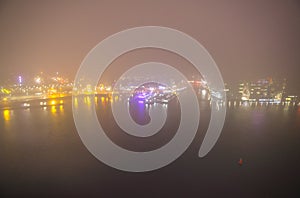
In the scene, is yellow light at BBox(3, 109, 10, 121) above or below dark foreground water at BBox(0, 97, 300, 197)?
above

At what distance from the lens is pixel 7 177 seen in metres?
5.59

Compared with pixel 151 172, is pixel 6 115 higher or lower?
higher

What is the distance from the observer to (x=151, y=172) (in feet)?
19.4

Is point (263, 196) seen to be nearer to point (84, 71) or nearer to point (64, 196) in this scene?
point (64, 196)

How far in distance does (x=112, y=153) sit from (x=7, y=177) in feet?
10.4

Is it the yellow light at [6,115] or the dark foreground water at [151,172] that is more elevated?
the yellow light at [6,115]

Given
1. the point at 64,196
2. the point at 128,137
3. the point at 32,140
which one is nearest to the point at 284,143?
the point at 128,137

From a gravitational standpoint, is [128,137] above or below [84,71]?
below

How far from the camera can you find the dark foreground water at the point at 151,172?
510 centimetres

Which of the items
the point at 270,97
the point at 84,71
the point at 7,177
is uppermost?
the point at 84,71

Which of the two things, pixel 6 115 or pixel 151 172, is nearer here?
pixel 151 172

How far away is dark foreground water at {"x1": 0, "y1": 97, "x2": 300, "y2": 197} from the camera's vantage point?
5102mm

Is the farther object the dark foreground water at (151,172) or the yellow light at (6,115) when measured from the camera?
the yellow light at (6,115)

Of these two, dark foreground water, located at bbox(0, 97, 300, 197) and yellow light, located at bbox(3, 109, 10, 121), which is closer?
dark foreground water, located at bbox(0, 97, 300, 197)
